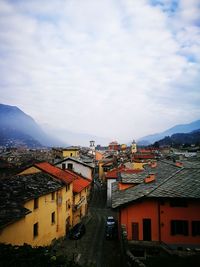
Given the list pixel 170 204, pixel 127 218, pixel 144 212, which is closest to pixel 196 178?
pixel 170 204

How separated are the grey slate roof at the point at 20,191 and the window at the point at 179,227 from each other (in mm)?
13529

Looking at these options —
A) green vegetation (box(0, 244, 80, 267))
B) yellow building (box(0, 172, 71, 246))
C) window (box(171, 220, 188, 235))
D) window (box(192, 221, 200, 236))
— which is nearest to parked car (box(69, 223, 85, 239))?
yellow building (box(0, 172, 71, 246))

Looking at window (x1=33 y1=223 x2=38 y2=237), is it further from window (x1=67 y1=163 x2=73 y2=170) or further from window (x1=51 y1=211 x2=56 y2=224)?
window (x1=67 y1=163 x2=73 y2=170)

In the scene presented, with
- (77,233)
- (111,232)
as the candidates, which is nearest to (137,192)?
(111,232)

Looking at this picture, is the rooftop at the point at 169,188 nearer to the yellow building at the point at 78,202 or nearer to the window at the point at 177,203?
the window at the point at 177,203

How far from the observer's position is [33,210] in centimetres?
2494

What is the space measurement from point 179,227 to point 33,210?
14.4 metres

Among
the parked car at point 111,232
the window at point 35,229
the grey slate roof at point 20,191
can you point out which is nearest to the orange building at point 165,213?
the parked car at point 111,232

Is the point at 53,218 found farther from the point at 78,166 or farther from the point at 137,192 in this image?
the point at 78,166

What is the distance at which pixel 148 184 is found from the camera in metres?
27.9

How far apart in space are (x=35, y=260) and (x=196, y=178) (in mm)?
20121

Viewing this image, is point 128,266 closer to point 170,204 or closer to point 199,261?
point 199,261

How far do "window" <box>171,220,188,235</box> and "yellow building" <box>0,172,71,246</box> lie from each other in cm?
1347

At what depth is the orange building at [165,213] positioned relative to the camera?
2438 cm
